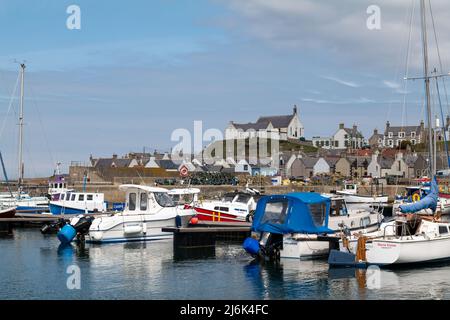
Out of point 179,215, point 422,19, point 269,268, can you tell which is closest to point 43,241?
point 179,215

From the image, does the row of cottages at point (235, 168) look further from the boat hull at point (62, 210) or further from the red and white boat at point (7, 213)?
the red and white boat at point (7, 213)

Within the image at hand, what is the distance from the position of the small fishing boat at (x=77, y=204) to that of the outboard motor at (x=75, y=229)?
Result: 12.6 metres

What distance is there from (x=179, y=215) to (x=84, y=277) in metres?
11.6

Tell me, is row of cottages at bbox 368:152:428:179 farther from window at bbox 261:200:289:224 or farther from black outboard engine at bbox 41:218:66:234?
window at bbox 261:200:289:224

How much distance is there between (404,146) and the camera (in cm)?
11731

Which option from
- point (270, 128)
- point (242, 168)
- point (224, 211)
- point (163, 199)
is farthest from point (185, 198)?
point (270, 128)

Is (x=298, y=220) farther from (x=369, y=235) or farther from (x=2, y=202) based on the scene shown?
(x=2, y=202)

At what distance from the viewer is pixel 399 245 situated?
81.5ft

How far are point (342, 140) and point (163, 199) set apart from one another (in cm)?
11027

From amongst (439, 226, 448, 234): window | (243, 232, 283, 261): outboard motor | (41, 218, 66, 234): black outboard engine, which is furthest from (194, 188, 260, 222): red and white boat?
(439, 226, 448, 234): window

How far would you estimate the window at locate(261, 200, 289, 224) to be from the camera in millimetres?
27781

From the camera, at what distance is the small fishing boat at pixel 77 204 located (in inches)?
1884
